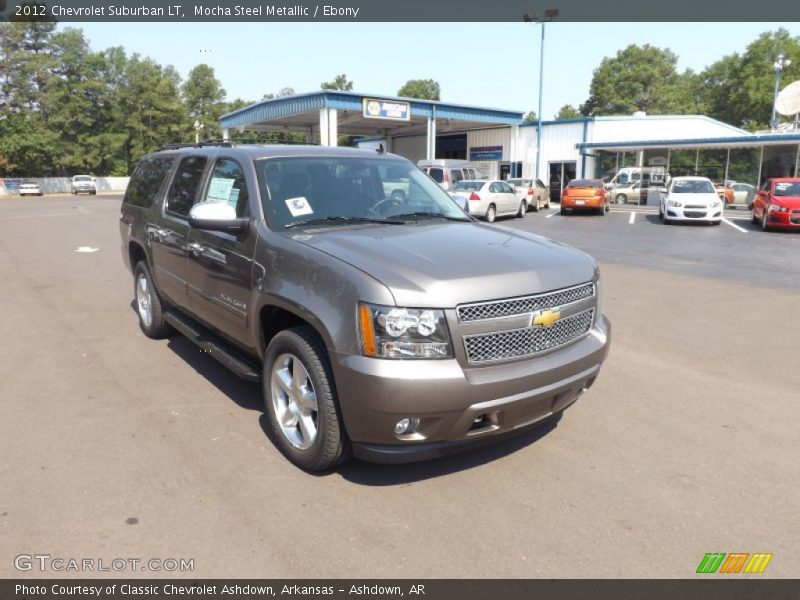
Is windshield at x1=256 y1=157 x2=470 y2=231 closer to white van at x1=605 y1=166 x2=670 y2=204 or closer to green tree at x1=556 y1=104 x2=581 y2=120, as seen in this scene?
white van at x1=605 y1=166 x2=670 y2=204

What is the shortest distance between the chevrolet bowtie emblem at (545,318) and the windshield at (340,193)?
138 centimetres

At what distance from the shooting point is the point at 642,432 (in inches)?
161

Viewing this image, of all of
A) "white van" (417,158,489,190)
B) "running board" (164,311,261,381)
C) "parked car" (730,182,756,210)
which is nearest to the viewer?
→ "running board" (164,311,261,381)

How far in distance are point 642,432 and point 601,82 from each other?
264 ft

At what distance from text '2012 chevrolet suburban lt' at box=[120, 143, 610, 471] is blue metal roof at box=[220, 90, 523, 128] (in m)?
24.8

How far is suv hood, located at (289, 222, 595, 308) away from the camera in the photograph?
3014 mm

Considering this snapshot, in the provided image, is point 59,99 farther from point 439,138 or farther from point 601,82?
point 601,82

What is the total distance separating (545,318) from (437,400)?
0.81m

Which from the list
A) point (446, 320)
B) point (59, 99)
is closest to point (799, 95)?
point (446, 320)

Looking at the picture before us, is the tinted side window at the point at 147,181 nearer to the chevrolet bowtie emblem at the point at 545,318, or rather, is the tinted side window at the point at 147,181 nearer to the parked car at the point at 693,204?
the chevrolet bowtie emblem at the point at 545,318

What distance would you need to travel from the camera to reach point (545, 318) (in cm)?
328

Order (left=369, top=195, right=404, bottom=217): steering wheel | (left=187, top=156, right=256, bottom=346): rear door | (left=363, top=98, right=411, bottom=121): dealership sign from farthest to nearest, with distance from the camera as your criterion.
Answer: (left=363, top=98, right=411, bottom=121): dealership sign < (left=369, top=195, right=404, bottom=217): steering wheel < (left=187, top=156, right=256, bottom=346): rear door

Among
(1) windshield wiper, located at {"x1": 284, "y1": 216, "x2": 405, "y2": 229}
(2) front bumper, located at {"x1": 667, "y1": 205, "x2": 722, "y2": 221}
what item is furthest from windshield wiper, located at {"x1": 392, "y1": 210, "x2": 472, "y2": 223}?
(2) front bumper, located at {"x1": 667, "y1": 205, "x2": 722, "y2": 221}

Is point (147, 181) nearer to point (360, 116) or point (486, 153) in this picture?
point (360, 116)
